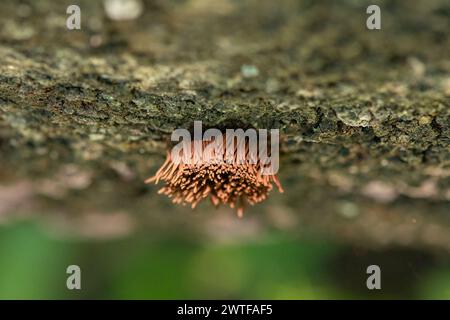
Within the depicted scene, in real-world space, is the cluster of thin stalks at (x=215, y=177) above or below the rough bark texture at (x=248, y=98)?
below

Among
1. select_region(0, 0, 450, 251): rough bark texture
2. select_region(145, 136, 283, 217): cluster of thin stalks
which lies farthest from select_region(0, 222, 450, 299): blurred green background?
select_region(145, 136, 283, 217): cluster of thin stalks

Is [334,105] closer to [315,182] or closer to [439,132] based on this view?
[439,132]

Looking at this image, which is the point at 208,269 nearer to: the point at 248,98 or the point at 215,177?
the point at 215,177

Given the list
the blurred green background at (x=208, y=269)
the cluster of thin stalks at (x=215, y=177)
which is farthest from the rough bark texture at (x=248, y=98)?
the blurred green background at (x=208, y=269)

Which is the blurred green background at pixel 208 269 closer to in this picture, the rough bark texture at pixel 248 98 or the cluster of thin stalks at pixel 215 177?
the rough bark texture at pixel 248 98

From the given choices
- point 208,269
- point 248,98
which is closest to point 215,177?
point 248,98

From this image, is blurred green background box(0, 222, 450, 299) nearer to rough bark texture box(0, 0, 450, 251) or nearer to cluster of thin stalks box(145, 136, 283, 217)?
rough bark texture box(0, 0, 450, 251)

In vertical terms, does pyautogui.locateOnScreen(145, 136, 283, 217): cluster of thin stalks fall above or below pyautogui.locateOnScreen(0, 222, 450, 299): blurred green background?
above
